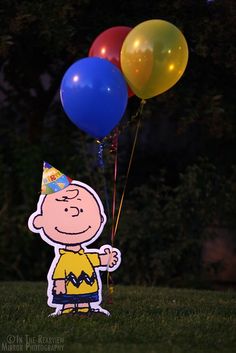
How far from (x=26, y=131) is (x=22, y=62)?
71.4 inches

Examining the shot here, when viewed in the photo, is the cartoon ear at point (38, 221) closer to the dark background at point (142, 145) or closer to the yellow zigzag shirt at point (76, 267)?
the yellow zigzag shirt at point (76, 267)

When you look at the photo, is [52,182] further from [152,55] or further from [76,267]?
[152,55]

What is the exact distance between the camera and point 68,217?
5461 millimetres

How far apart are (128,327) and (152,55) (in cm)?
245

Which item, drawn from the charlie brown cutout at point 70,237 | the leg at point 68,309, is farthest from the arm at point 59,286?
the leg at point 68,309

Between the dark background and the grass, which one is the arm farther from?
the dark background

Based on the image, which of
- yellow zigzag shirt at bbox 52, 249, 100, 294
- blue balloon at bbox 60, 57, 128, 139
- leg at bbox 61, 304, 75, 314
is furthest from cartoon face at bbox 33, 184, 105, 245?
blue balloon at bbox 60, 57, 128, 139

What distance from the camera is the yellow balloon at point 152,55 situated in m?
5.77

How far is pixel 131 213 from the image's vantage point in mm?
10125

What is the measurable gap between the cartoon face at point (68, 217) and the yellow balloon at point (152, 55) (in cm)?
124

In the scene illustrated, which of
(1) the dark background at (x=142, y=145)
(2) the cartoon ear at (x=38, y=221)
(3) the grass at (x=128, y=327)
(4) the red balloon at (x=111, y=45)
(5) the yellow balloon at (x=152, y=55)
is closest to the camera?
(3) the grass at (x=128, y=327)

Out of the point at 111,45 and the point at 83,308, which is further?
the point at 111,45

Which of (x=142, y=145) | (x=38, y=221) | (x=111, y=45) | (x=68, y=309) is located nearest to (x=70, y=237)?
(x=38, y=221)

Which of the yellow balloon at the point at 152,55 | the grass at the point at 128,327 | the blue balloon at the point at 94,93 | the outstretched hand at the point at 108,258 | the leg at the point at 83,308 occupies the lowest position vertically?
the grass at the point at 128,327
